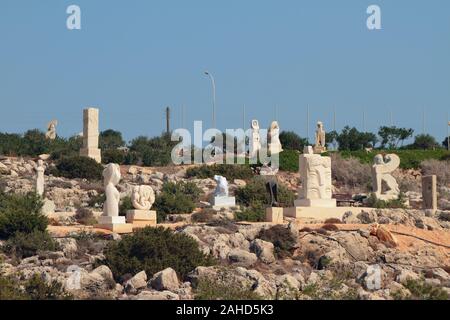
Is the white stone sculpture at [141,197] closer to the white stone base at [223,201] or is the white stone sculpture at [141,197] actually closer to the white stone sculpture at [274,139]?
the white stone base at [223,201]

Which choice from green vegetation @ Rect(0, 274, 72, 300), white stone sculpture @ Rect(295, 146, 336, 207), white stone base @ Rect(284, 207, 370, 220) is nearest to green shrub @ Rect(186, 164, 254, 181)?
white stone sculpture @ Rect(295, 146, 336, 207)

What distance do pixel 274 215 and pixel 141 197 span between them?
396 cm

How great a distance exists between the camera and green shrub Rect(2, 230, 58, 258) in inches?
1244

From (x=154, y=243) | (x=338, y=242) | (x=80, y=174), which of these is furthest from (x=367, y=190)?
(x=154, y=243)

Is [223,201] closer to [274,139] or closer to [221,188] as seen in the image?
[221,188]

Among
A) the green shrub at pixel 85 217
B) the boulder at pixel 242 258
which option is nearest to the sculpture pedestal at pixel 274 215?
the green shrub at pixel 85 217

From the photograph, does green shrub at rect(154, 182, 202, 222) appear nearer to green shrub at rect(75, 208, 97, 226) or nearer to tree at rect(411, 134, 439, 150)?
green shrub at rect(75, 208, 97, 226)

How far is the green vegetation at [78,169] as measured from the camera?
5406cm

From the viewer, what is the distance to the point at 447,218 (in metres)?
41.2

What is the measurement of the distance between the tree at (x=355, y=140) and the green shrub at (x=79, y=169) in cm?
2688

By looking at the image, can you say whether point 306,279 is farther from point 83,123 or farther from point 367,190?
point 83,123

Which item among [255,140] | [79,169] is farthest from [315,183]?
[255,140]

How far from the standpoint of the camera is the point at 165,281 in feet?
91.5
